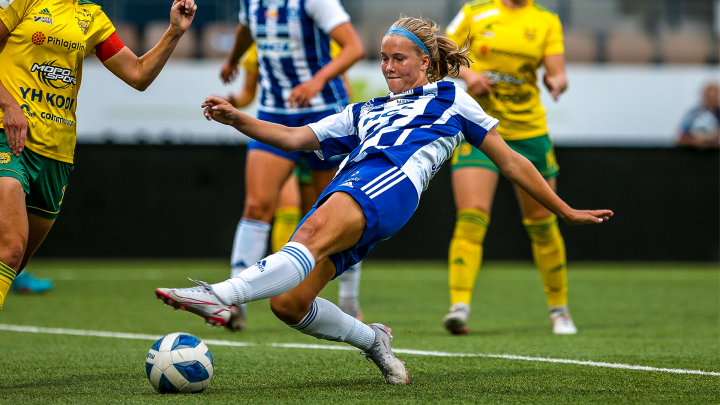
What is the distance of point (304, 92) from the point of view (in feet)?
16.0

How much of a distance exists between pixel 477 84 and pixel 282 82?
48.4 inches

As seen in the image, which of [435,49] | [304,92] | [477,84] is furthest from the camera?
[477,84]

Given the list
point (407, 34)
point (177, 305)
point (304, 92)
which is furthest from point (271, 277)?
point (304, 92)

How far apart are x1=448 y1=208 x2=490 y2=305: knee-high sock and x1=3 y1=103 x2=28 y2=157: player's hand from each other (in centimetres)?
280

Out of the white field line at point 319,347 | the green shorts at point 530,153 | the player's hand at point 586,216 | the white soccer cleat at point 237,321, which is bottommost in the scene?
the white soccer cleat at point 237,321

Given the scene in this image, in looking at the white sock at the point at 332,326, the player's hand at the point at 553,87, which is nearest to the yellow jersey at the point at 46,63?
the white sock at the point at 332,326

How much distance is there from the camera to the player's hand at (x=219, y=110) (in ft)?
10.9

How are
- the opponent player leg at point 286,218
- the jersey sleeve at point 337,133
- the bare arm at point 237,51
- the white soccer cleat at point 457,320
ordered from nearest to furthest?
the jersey sleeve at point 337,133 → the white soccer cleat at point 457,320 → the bare arm at point 237,51 → the opponent player leg at point 286,218

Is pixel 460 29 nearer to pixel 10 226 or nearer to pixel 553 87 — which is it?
pixel 553 87

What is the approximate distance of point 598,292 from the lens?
8.27 meters

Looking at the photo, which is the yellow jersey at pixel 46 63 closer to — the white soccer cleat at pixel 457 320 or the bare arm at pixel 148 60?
the bare arm at pixel 148 60

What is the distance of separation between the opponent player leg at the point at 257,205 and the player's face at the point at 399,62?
1840mm

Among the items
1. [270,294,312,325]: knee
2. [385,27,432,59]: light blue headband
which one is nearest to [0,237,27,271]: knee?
[270,294,312,325]: knee

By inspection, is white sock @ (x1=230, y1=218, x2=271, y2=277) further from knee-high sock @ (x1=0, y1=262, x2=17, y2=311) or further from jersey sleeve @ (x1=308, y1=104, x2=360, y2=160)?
knee-high sock @ (x1=0, y1=262, x2=17, y2=311)
